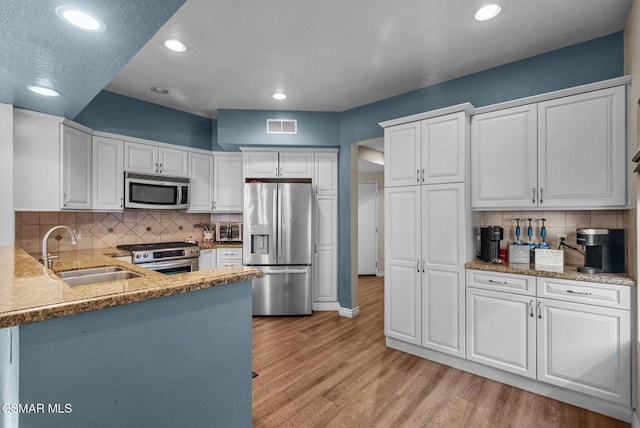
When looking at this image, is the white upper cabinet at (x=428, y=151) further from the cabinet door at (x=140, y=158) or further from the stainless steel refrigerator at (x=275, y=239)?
the cabinet door at (x=140, y=158)

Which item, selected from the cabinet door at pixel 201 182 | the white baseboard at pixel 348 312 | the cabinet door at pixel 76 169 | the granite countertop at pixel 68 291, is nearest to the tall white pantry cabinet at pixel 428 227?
the white baseboard at pixel 348 312

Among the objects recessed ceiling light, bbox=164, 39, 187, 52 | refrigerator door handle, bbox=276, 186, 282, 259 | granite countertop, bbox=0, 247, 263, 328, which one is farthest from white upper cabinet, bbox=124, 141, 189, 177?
granite countertop, bbox=0, 247, 263, 328

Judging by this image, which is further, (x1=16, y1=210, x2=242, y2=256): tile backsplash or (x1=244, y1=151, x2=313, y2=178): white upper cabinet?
(x1=244, y1=151, x2=313, y2=178): white upper cabinet

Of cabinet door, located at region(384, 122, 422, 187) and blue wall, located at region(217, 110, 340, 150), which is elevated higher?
blue wall, located at region(217, 110, 340, 150)

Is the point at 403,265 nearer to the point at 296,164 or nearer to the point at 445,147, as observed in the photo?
the point at 445,147

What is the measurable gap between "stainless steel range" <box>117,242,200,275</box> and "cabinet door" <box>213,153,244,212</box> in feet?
2.47

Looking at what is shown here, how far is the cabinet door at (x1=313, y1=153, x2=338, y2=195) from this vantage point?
412 cm

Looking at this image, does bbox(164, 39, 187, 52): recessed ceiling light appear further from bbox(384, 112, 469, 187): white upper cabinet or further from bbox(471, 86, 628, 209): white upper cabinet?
bbox(471, 86, 628, 209): white upper cabinet

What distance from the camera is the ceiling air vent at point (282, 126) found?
13.0 ft

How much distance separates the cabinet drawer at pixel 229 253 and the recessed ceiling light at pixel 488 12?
3506 millimetres

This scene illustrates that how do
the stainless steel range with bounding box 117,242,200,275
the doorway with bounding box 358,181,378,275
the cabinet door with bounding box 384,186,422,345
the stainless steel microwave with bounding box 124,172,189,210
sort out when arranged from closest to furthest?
the cabinet door with bounding box 384,186,422,345, the stainless steel range with bounding box 117,242,200,275, the stainless steel microwave with bounding box 124,172,189,210, the doorway with bounding box 358,181,378,275

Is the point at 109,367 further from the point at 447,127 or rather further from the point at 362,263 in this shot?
the point at 362,263

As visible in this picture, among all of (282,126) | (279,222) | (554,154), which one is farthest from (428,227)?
(282,126)

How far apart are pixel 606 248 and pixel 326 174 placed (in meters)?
2.87
